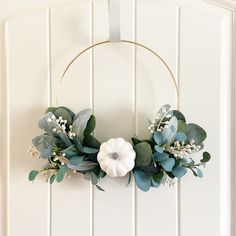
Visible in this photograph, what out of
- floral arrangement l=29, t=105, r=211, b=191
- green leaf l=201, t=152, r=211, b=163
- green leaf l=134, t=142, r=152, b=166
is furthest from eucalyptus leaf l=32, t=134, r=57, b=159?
green leaf l=201, t=152, r=211, b=163

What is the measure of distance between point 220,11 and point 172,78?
17 cm

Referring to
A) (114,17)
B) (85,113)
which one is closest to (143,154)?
(85,113)

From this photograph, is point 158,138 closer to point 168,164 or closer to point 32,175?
point 168,164

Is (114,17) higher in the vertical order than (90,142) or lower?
higher

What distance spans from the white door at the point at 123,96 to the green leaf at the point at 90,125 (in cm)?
4

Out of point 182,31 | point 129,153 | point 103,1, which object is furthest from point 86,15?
point 129,153

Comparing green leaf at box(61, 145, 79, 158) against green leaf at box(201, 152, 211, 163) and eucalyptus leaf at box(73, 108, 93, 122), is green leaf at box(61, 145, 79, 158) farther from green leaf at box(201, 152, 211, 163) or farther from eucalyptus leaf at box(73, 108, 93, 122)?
green leaf at box(201, 152, 211, 163)

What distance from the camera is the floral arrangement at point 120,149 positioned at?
662 millimetres

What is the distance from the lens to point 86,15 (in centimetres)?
75

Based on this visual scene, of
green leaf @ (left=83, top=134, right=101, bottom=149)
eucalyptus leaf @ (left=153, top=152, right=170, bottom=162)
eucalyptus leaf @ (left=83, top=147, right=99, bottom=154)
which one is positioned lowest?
eucalyptus leaf @ (left=153, top=152, right=170, bottom=162)

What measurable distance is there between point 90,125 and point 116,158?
85mm

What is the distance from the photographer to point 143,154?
0.67m

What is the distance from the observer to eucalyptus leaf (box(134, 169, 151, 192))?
2.23ft

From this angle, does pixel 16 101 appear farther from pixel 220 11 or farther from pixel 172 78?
pixel 220 11
